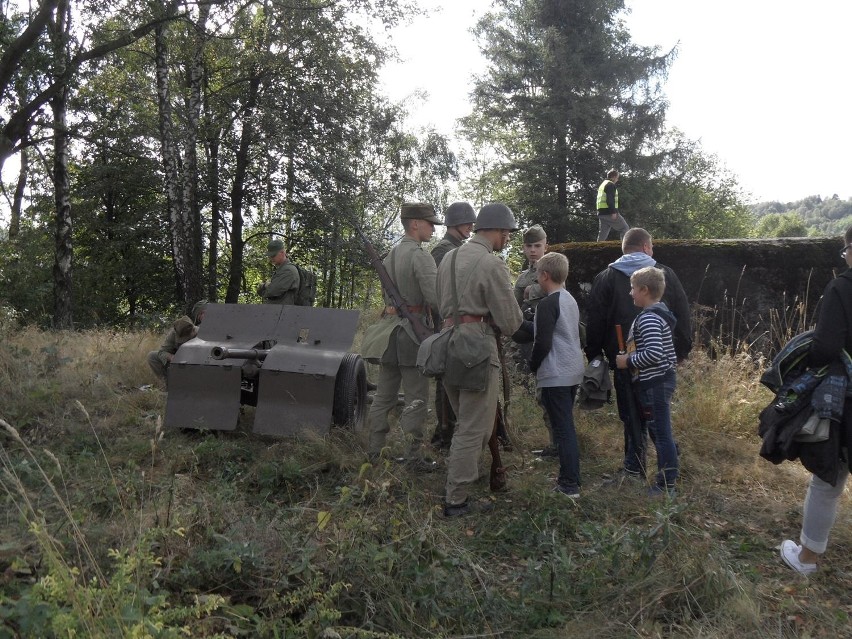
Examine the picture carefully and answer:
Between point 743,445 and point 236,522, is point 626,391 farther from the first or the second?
point 236,522

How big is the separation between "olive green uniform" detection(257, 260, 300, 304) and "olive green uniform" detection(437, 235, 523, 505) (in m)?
3.98

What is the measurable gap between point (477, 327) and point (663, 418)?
1.28 m

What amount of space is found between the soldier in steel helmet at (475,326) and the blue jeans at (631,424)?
92 cm

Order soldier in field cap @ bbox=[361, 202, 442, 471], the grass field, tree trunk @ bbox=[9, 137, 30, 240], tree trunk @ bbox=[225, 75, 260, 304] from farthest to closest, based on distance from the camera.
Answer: tree trunk @ bbox=[9, 137, 30, 240] < tree trunk @ bbox=[225, 75, 260, 304] < soldier in field cap @ bbox=[361, 202, 442, 471] < the grass field

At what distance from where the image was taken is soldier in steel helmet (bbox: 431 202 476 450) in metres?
5.67

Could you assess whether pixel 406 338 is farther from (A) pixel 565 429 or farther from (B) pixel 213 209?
(B) pixel 213 209

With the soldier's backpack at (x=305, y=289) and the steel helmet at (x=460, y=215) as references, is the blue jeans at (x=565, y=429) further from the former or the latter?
the soldier's backpack at (x=305, y=289)

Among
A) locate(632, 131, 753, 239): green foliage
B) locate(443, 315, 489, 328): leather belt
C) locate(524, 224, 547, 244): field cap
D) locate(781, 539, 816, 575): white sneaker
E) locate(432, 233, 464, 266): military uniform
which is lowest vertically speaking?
locate(781, 539, 816, 575): white sneaker

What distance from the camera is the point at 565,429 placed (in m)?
4.68

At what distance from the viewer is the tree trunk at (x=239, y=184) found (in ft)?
55.7

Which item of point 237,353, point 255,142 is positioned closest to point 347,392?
point 237,353

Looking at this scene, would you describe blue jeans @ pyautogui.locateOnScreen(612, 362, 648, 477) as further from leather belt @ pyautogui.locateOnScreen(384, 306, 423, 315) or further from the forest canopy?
the forest canopy

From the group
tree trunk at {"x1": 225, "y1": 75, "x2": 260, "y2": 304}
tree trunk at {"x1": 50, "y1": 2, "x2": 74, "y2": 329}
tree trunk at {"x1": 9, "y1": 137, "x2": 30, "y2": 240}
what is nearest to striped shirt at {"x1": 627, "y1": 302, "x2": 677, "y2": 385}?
tree trunk at {"x1": 50, "y1": 2, "x2": 74, "y2": 329}

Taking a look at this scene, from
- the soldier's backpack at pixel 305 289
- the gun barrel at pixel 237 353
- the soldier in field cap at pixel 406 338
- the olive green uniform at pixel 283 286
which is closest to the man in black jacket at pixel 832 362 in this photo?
the soldier in field cap at pixel 406 338
